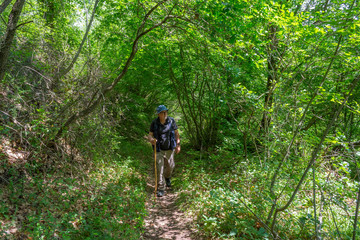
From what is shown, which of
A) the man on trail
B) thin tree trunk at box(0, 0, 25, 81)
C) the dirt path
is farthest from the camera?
the man on trail

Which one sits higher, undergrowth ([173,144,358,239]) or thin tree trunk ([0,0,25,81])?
thin tree trunk ([0,0,25,81])

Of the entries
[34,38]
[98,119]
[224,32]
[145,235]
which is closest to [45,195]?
[145,235]

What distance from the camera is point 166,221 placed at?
15.2 ft

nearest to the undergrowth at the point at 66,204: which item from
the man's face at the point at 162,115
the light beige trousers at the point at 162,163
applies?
the light beige trousers at the point at 162,163

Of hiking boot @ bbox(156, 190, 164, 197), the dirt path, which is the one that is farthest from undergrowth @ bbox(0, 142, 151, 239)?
hiking boot @ bbox(156, 190, 164, 197)

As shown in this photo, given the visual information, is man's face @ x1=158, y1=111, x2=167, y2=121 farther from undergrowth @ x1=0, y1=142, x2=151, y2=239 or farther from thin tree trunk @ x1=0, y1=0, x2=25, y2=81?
Result: thin tree trunk @ x1=0, y1=0, x2=25, y2=81

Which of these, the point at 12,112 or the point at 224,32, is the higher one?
the point at 224,32

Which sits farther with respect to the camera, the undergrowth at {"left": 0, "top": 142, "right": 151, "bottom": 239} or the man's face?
the man's face

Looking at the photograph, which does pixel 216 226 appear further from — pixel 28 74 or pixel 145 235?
pixel 28 74

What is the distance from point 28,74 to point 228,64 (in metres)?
4.65

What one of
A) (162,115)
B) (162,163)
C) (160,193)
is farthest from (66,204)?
(162,115)

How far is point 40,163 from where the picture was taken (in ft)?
14.8

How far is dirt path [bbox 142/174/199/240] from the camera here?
403 cm

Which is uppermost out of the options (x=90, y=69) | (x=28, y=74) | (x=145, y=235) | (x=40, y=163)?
(x=90, y=69)
